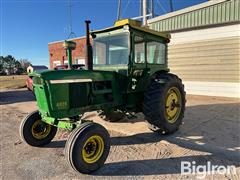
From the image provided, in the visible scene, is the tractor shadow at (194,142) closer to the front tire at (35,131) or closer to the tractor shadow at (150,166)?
the tractor shadow at (150,166)

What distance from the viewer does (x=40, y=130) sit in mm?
4570

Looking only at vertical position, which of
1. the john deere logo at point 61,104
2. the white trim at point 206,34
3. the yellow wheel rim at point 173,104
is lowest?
the yellow wheel rim at point 173,104

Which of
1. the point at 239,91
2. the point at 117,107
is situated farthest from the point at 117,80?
the point at 239,91

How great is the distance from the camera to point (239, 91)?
8.58 meters

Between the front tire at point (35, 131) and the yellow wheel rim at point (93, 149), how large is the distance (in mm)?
1504

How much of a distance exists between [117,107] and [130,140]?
0.76m

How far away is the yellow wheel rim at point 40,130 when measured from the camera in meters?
4.49

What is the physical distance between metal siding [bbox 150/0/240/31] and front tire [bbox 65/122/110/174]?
7.48 m

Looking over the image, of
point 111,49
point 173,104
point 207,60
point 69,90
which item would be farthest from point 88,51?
point 207,60

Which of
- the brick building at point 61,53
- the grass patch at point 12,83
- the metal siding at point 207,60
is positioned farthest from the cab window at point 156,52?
the grass patch at point 12,83

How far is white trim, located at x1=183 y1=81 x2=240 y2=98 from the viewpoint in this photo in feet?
28.6

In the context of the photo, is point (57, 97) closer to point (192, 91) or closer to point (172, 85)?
point (172, 85)

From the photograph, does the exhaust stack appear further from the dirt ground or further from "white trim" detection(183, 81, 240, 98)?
"white trim" detection(183, 81, 240, 98)

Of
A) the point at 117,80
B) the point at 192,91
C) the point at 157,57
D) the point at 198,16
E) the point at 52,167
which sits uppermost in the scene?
the point at 198,16
